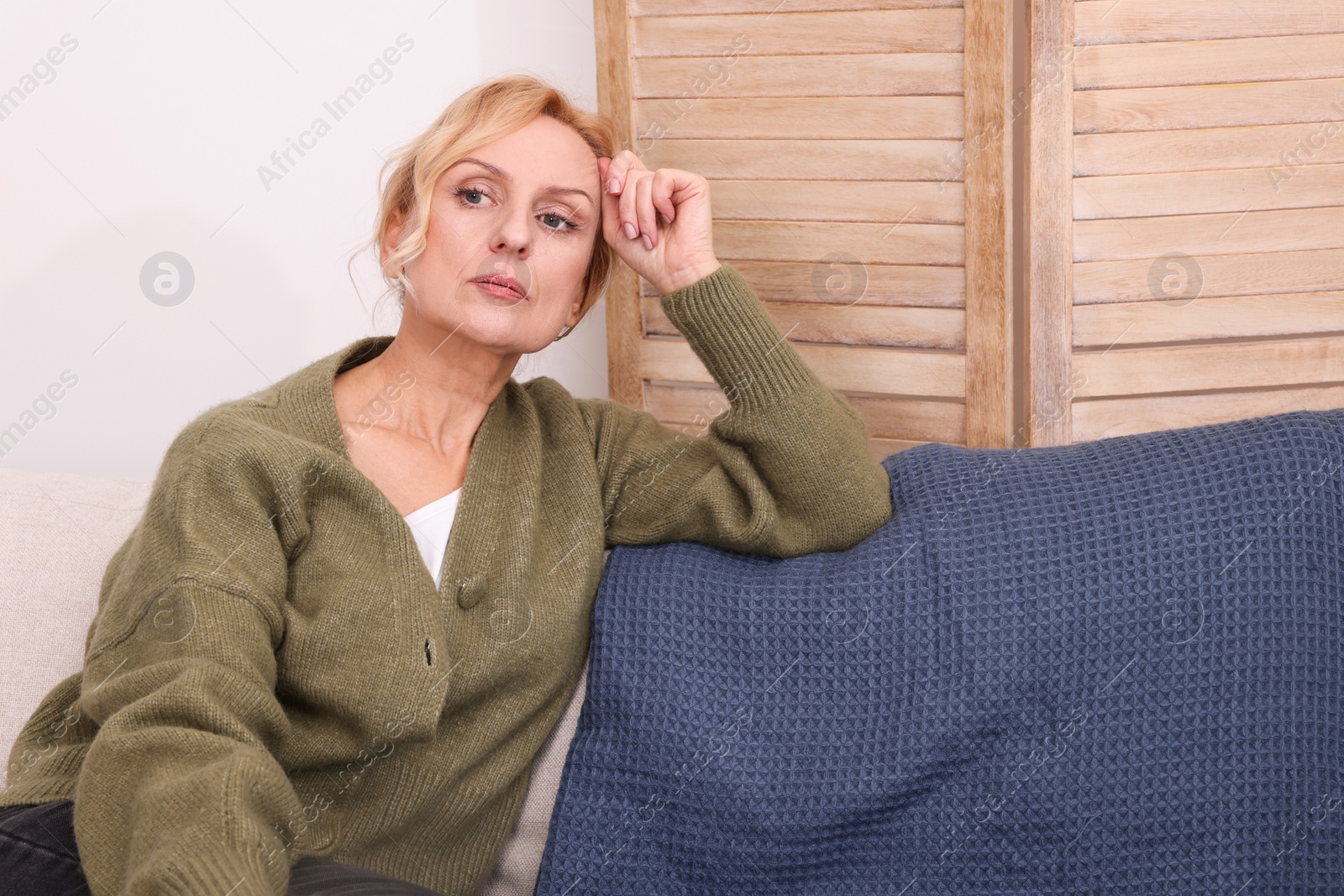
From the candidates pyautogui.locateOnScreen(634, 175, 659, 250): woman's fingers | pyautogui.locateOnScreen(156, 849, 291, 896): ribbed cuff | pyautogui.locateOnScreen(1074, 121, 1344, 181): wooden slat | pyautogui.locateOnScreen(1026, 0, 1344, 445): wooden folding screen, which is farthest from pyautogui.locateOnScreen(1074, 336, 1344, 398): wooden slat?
pyautogui.locateOnScreen(156, 849, 291, 896): ribbed cuff

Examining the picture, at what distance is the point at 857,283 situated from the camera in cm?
169

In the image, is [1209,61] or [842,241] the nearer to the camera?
[1209,61]

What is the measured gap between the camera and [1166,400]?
1.61 metres

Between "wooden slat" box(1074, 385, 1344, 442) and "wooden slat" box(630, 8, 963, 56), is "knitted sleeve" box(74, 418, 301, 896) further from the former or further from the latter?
"wooden slat" box(1074, 385, 1344, 442)

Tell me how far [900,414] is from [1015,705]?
65cm

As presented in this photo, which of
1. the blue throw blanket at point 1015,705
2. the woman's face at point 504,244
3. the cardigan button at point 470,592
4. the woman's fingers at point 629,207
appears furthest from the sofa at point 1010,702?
the woman's fingers at point 629,207

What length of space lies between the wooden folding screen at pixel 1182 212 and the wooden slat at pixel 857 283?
124 mm

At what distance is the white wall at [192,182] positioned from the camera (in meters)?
1.77

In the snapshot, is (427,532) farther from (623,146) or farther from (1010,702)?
(623,146)

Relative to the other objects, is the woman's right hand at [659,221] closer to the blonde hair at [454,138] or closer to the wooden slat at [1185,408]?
the blonde hair at [454,138]

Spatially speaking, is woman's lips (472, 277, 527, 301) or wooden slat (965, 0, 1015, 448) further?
wooden slat (965, 0, 1015, 448)

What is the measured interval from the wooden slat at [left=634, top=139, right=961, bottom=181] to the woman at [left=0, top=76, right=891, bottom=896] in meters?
0.34

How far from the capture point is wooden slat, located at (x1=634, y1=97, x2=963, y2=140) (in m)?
1.61

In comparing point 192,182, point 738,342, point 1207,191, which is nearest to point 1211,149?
point 1207,191
